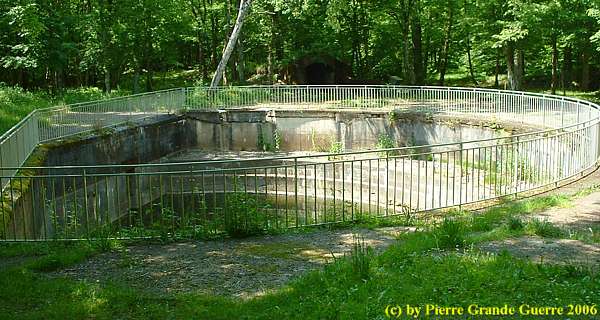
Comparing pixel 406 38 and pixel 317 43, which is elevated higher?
pixel 317 43

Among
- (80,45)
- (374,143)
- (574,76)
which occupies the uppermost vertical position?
(80,45)

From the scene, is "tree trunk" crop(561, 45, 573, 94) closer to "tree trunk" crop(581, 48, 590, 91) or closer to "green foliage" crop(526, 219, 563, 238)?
"tree trunk" crop(581, 48, 590, 91)

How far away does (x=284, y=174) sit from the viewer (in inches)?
973

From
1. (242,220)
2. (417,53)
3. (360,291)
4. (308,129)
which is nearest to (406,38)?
(417,53)

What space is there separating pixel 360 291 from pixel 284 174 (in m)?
17.8

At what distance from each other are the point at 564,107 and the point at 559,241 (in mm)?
14084

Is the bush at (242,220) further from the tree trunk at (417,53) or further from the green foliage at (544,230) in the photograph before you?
the tree trunk at (417,53)

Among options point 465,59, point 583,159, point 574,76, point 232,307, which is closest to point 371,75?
point 465,59

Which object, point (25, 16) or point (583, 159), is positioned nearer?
point (583, 159)

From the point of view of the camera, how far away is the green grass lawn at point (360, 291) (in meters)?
6.45

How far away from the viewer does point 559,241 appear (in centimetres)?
917

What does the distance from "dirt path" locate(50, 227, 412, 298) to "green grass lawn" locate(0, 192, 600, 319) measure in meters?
0.37

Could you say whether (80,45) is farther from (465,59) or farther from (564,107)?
(564,107)

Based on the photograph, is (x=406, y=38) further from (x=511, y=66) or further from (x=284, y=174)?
(x=284, y=174)
